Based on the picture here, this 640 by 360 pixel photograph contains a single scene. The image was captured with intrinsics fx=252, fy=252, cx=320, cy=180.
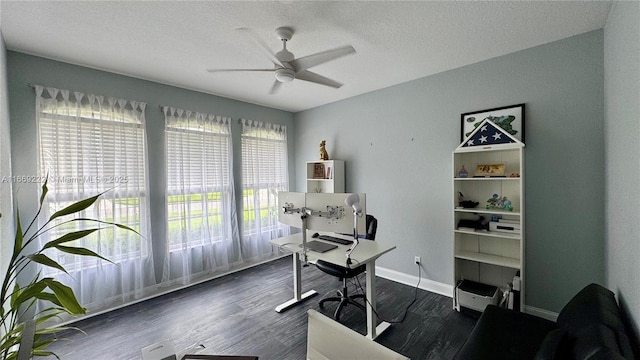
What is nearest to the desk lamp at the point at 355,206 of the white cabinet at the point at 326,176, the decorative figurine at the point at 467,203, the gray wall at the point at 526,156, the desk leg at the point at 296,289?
the desk leg at the point at 296,289

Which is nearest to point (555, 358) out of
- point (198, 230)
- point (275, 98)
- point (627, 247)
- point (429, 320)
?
point (627, 247)

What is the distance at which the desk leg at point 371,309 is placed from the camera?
2131mm

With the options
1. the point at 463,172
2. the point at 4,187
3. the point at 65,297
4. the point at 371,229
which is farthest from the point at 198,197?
the point at 463,172

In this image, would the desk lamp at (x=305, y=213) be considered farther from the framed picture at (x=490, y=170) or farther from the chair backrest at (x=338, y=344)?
the framed picture at (x=490, y=170)

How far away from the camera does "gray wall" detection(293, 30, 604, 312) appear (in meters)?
2.12

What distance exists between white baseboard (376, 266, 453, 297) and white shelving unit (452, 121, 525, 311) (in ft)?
0.93

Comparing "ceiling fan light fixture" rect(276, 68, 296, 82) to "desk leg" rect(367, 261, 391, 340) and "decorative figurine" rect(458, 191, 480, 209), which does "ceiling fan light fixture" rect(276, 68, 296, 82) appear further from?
"decorative figurine" rect(458, 191, 480, 209)

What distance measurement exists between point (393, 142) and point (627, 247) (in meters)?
2.23

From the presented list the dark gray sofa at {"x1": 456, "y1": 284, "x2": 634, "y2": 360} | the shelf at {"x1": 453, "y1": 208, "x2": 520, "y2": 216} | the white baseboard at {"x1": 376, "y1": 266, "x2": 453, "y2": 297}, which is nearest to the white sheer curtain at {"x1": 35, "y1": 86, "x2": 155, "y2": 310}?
the white baseboard at {"x1": 376, "y1": 266, "x2": 453, "y2": 297}

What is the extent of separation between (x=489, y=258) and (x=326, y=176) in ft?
7.45

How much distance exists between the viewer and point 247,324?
2.40 m

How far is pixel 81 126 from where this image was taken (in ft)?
8.30

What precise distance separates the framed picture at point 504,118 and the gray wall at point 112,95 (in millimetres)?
2957

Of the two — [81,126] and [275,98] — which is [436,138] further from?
[81,126]
